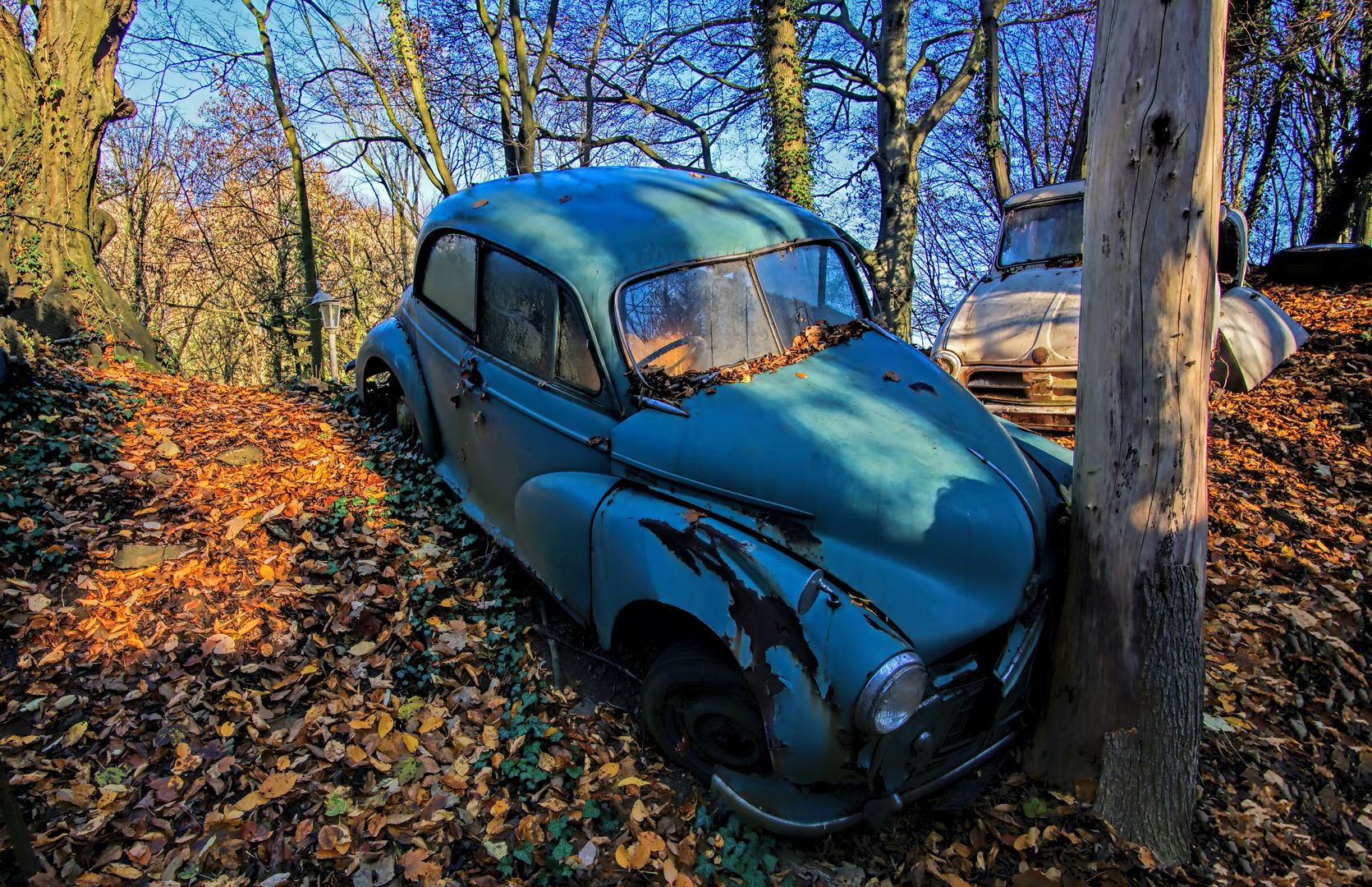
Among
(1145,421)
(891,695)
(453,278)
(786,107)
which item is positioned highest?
(786,107)

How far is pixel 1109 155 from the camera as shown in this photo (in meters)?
2.63

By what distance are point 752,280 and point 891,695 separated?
7.01ft

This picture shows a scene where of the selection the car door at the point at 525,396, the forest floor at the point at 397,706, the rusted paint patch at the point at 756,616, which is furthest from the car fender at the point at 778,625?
the forest floor at the point at 397,706

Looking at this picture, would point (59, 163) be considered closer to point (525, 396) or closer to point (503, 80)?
point (525, 396)

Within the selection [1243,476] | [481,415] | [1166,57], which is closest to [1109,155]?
[1166,57]

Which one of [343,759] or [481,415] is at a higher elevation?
[481,415]

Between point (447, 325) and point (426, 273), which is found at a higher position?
point (426, 273)

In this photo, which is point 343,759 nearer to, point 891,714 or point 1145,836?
point 891,714

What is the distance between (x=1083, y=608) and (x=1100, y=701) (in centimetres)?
36

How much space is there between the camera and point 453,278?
14.3 feet

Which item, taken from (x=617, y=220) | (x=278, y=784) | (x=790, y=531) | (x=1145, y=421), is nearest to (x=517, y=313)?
(x=617, y=220)

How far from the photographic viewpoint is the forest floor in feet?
8.78

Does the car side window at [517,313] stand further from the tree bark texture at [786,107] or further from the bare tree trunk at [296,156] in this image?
the bare tree trunk at [296,156]

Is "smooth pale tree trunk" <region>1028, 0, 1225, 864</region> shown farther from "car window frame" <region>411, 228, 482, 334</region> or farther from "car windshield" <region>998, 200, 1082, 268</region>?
"car windshield" <region>998, 200, 1082, 268</region>
